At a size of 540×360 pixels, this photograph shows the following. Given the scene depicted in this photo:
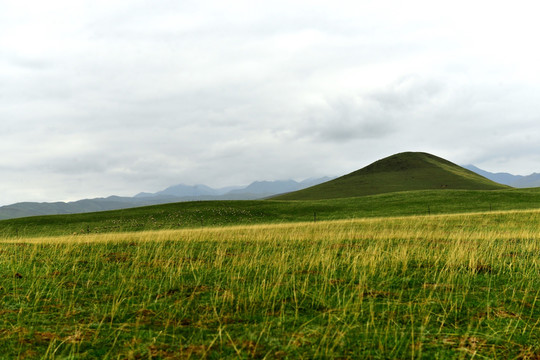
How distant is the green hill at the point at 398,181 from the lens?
12494 cm

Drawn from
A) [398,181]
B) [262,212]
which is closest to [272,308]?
[262,212]

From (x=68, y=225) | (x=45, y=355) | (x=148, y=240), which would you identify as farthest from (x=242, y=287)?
(x=68, y=225)

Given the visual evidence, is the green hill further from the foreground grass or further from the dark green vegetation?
the foreground grass

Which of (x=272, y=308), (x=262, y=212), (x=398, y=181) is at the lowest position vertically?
(x=262, y=212)

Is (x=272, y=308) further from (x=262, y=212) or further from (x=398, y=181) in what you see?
(x=398, y=181)

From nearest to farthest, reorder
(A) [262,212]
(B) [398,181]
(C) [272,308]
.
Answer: (C) [272,308]
(A) [262,212]
(B) [398,181]

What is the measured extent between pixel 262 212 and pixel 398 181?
301 feet

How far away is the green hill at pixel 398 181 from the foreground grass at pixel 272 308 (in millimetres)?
109245

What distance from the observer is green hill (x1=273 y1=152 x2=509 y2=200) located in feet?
410

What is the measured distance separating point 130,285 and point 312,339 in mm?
5282

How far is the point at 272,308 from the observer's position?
685cm

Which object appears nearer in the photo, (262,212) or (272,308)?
(272,308)

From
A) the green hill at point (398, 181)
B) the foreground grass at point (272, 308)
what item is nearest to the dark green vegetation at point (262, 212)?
the foreground grass at point (272, 308)

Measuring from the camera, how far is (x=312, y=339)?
5.35m
